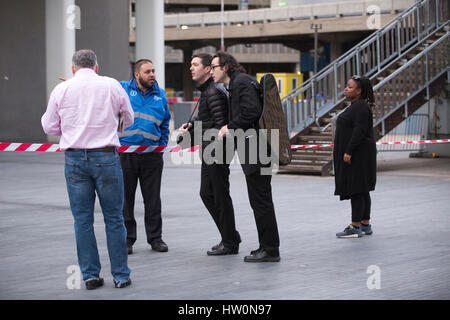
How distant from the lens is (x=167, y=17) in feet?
227

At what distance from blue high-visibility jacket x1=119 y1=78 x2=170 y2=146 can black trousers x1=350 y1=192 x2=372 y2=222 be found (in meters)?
2.45

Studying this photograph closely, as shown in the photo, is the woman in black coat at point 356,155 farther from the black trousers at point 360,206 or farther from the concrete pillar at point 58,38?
the concrete pillar at point 58,38

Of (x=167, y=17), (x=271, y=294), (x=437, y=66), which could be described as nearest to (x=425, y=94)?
(x=437, y=66)

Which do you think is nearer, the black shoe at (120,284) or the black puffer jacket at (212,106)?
the black shoe at (120,284)

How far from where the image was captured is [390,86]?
18719 mm

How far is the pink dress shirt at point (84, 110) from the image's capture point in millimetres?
6535

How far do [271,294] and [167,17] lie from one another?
64342 millimetres

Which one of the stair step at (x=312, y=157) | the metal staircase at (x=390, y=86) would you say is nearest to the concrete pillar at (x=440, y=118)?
the metal staircase at (x=390, y=86)

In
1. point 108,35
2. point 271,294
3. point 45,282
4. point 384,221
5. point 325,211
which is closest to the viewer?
point 271,294

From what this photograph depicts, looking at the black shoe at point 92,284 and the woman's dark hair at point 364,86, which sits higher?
the woman's dark hair at point 364,86

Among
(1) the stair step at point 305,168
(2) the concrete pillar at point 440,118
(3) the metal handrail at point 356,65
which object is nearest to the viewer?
(1) the stair step at point 305,168

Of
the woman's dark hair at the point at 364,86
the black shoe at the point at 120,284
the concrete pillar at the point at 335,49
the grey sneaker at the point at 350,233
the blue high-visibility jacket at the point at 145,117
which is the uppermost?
the concrete pillar at the point at 335,49

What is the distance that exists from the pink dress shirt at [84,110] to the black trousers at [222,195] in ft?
5.77
